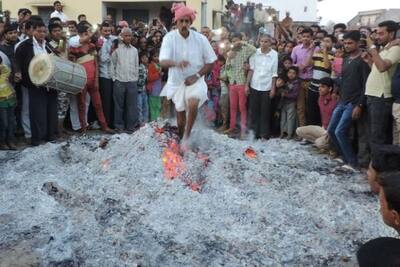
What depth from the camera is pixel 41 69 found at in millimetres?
8133

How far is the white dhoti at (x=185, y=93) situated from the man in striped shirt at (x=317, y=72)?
2821 mm

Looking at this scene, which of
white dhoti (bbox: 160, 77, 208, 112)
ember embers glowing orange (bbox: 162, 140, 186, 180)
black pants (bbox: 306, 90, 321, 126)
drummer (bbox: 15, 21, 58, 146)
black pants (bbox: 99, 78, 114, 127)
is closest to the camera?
ember embers glowing orange (bbox: 162, 140, 186, 180)

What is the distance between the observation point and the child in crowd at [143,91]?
10.4m

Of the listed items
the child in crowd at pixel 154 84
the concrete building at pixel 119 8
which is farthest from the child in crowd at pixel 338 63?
the concrete building at pixel 119 8

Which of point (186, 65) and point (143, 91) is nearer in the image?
point (186, 65)

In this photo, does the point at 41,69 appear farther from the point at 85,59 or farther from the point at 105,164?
the point at 105,164

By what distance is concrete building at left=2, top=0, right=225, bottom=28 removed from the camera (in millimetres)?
21422

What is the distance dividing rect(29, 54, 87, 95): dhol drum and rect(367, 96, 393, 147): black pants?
4.95 meters

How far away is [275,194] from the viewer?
19.8ft

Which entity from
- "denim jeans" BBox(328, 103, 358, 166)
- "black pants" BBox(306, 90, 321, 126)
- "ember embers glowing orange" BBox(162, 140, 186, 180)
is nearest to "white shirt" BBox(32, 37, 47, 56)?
"ember embers glowing orange" BBox(162, 140, 186, 180)

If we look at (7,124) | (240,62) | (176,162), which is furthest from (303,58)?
(7,124)

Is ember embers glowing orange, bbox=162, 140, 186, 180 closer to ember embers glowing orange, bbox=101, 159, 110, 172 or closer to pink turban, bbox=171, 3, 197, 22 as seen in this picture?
ember embers glowing orange, bbox=101, 159, 110, 172

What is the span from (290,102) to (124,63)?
344 cm

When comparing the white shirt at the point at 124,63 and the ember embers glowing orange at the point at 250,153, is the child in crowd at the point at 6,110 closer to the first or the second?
the white shirt at the point at 124,63
